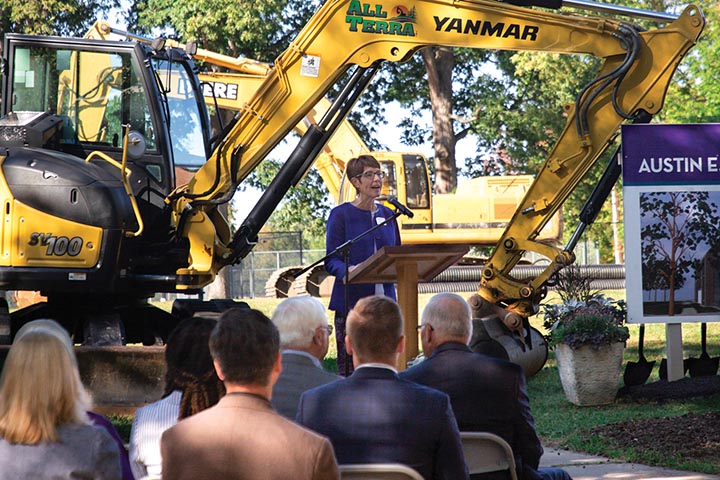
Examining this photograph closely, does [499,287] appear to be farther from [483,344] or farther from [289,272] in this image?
[289,272]

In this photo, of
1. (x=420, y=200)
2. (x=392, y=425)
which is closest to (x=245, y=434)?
(x=392, y=425)

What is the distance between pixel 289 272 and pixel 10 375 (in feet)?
76.1

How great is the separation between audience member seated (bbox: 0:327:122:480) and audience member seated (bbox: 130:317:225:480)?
0.54 metres

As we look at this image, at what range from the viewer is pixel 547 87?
3491 cm

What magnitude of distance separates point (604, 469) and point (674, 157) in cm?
352

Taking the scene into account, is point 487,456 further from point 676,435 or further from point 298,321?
point 676,435

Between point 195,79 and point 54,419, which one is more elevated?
point 195,79

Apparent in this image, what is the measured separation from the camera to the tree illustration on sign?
10.5 metres

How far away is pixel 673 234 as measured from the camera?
10.6 m

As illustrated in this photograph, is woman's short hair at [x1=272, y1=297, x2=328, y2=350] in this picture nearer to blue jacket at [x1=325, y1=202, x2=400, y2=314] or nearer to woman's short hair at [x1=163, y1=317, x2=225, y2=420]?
woman's short hair at [x1=163, y1=317, x2=225, y2=420]

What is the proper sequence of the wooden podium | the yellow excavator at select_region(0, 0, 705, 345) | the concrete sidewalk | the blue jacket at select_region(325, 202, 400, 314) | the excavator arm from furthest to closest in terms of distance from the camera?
the excavator arm < the yellow excavator at select_region(0, 0, 705, 345) < the blue jacket at select_region(325, 202, 400, 314) < the wooden podium < the concrete sidewalk

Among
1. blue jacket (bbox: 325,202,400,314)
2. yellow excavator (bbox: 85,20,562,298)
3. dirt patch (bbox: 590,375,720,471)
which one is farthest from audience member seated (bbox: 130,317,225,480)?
yellow excavator (bbox: 85,20,562,298)

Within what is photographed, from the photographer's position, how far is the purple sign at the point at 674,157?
34.4 ft

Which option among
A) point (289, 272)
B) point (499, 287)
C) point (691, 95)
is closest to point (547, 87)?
point (691, 95)
